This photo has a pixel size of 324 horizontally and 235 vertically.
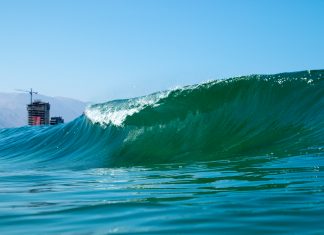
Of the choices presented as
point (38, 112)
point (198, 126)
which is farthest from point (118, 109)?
point (38, 112)

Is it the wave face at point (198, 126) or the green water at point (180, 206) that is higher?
the wave face at point (198, 126)

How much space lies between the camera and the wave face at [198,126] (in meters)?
10.9

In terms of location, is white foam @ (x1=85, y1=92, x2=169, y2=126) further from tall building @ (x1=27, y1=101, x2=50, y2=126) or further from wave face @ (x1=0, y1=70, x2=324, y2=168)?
tall building @ (x1=27, y1=101, x2=50, y2=126)

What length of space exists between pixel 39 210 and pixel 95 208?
1.58ft

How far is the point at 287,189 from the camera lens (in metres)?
4.23

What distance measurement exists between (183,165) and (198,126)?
457 cm

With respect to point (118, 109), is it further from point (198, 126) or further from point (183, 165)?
point (183, 165)

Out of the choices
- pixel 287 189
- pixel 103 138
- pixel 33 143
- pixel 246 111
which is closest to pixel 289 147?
pixel 246 111

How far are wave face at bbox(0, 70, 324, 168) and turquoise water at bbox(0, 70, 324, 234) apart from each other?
1.6 inches

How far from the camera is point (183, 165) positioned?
8438 mm

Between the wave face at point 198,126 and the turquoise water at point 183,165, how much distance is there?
0.04 m

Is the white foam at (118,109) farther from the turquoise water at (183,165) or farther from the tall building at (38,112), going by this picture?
the tall building at (38,112)

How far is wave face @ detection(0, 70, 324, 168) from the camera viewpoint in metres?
10.9

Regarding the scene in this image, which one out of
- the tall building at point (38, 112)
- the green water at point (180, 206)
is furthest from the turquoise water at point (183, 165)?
the tall building at point (38, 112)
